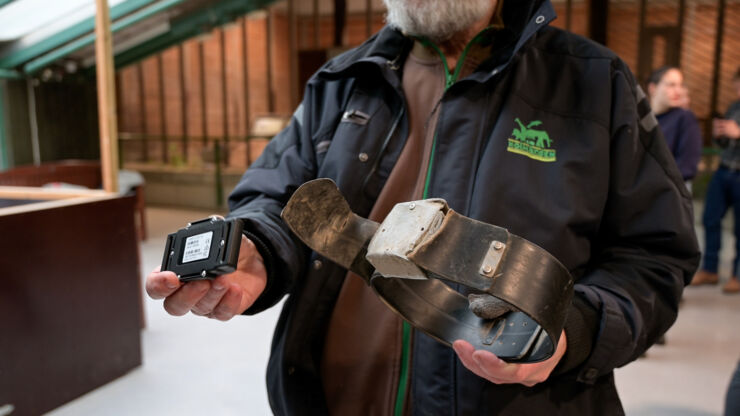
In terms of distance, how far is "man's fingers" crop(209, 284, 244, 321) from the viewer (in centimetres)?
90

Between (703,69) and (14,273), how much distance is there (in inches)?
316

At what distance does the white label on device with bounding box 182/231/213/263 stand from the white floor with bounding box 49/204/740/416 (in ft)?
5.74

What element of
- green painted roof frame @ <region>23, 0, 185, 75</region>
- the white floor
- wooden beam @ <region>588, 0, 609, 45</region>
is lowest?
the white floor

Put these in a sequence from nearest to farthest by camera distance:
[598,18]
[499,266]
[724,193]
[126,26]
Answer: [499,266] → [724,193] → [126,26] → [598,18]

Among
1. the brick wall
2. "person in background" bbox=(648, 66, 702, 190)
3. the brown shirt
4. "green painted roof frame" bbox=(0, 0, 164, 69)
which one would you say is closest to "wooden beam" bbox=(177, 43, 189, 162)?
the brick wall

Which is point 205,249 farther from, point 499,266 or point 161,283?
point 499,266

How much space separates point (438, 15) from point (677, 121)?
278 centimetres

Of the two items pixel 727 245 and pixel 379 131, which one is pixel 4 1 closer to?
pixel 379 131

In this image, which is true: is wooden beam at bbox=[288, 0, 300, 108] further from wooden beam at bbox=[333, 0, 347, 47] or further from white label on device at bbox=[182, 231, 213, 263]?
white label on device at bbox=[182, 231, 213, 263]

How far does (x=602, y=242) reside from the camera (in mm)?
1008

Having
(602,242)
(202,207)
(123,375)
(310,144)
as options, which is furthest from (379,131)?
(202,207)

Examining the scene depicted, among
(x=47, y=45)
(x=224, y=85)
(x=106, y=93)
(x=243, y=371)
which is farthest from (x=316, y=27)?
(x=243, y=371)

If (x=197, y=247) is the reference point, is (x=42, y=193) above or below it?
below

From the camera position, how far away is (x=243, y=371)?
110 inches
